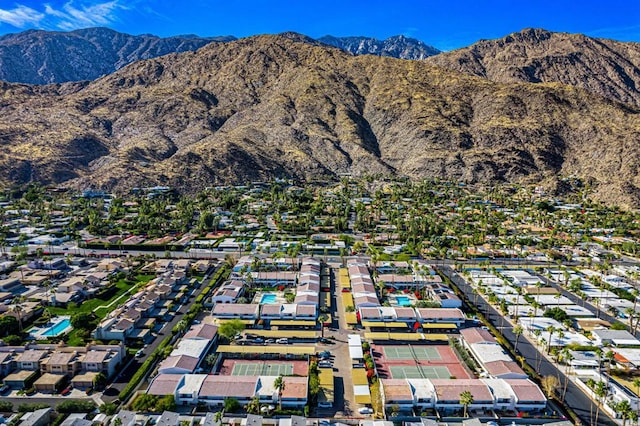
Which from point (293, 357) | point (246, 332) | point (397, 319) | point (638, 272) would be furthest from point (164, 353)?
point (638, 272)

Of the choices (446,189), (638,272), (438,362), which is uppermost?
(446,189)

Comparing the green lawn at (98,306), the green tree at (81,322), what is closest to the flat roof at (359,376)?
the green lawn at (98,306)

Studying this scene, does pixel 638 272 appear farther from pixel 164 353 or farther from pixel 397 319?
pixel 164 353

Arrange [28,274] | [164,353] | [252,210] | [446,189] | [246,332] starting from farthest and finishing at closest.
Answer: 1. [446,189]
2. [252,210]
3. [28,274]
4. [246,332]
5. [164,353]

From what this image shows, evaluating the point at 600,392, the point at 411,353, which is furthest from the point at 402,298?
the point at 600,392

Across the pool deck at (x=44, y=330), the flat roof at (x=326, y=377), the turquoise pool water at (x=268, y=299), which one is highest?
the turquoise pool water at (x=268, y=299)

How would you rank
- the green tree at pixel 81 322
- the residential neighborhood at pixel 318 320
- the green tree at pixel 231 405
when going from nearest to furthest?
the green tree at pixel 231 405, the residential neighborhood at pixel 318 320, the green tree at pixel 81 322

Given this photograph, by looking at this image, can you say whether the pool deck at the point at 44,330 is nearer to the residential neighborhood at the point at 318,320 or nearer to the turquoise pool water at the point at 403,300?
the residential neighborhood at the point at 318,320
